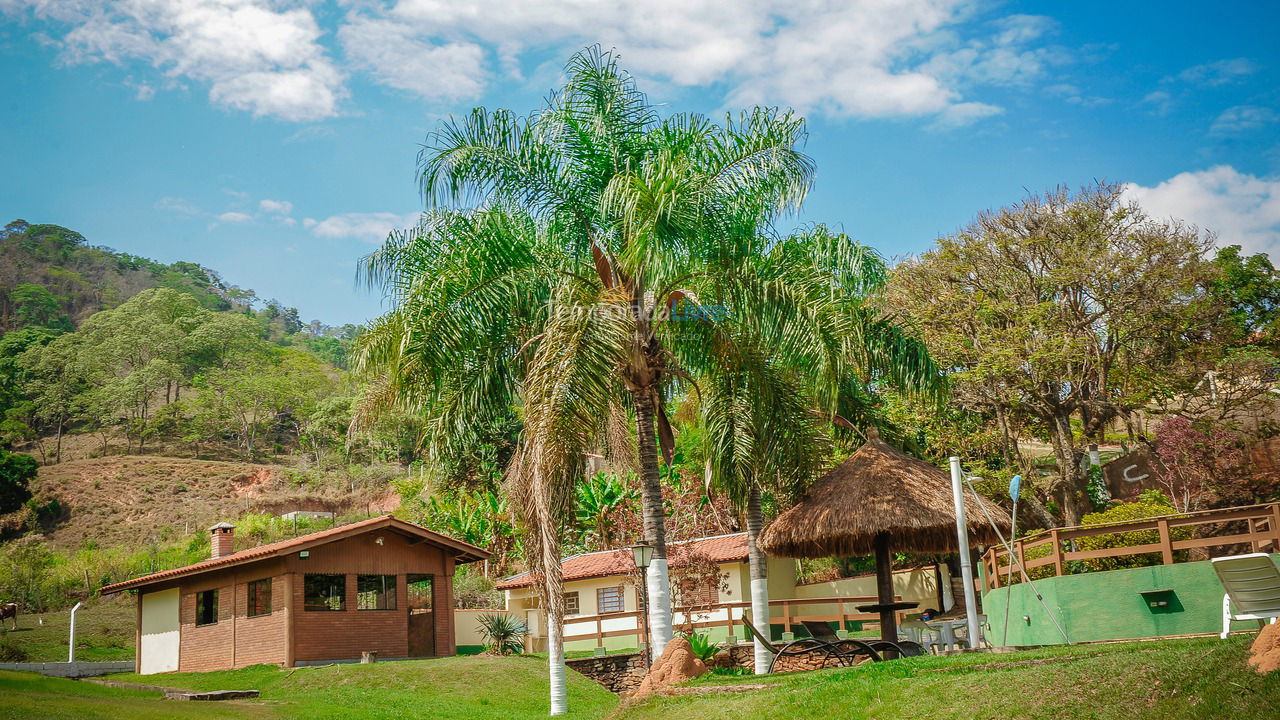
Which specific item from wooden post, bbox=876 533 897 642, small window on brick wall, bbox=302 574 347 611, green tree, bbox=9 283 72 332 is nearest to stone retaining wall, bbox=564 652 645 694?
small window on brick wall, bbox=302 574 347 611

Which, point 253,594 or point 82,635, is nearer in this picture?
point 253,594

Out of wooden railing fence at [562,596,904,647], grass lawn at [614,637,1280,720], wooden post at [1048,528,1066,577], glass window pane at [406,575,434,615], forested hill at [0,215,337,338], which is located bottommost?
wooden railing fence at [562,596,904,647]

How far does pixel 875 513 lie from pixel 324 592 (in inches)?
549

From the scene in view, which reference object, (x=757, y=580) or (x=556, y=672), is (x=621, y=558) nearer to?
(x=757, y=580)

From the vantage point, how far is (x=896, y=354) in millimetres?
15984

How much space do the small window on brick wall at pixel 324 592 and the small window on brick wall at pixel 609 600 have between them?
336 inches

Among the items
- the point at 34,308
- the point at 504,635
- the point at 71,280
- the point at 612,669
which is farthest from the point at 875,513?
the point at 71,280

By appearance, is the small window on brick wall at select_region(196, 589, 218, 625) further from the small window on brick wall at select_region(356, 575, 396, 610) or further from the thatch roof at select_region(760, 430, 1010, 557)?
the thatch roof at select_region(760, 430, 1010, 557)

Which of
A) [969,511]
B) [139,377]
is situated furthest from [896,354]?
[139,377]

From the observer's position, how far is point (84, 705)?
40.7 ft

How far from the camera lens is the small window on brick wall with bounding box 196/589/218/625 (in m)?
24.5

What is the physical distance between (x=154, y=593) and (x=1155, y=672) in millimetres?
26547

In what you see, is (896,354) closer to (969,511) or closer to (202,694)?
(969,511)

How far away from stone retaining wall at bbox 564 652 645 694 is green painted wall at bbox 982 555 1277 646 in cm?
1119
